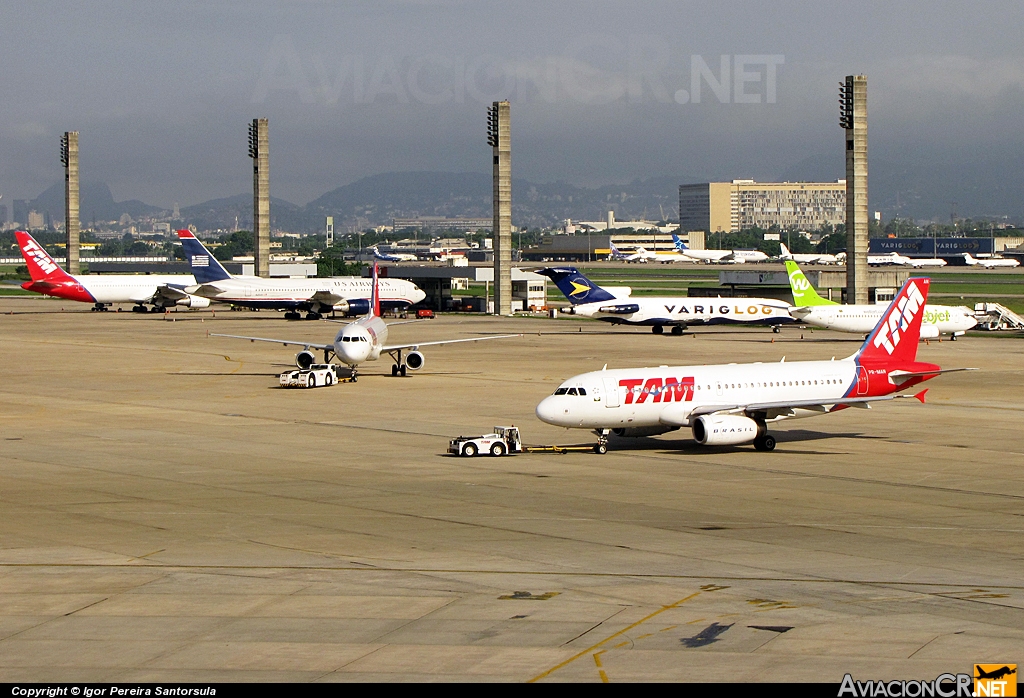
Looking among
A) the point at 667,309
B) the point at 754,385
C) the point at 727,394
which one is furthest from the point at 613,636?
the point at 667,309

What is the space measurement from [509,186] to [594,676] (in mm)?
142592

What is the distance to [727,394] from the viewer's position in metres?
49.8

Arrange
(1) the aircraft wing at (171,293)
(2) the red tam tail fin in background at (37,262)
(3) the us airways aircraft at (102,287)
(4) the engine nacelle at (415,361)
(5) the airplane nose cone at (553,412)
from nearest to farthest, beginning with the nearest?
1. (5) the airplane nose cone at (553,412)
2. (4) the engine nacelle at (415,361)
3. (2) the red tam tail fin in background at (37,262)
4. (3) the us airways aircraft at (102,287)
5. (1) the aircraft wing at (171,293)

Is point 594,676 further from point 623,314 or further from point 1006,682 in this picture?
point 623,314

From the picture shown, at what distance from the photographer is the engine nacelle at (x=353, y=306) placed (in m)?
145

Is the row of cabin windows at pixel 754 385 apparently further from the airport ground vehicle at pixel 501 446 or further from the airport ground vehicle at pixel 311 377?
the airport ground vehicle at pixel 311 377

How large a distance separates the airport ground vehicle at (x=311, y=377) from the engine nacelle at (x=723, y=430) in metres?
31.9

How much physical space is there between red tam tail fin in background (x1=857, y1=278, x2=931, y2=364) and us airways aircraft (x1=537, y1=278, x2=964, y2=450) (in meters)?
0.04

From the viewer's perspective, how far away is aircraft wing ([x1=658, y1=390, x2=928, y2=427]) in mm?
49000

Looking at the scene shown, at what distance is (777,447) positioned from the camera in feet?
169

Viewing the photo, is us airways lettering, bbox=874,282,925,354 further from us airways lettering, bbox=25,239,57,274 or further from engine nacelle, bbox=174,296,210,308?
us airways lettering, bbox=25,239,57,274

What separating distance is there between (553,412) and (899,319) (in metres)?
16.3

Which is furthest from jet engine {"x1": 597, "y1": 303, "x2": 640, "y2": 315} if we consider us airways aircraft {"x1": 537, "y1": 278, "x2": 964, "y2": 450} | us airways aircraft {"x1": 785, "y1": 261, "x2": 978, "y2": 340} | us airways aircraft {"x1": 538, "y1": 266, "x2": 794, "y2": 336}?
us airways aircraft {"x1": 537, "y1": 278, "x2": 964, "y2": 450}

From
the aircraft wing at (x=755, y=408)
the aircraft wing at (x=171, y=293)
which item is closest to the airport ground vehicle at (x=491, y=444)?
the aircraft wing at (x=755, y=408)
